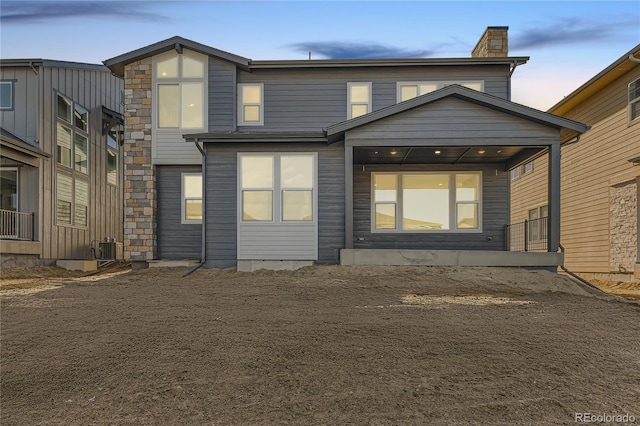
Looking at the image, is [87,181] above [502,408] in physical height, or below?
above

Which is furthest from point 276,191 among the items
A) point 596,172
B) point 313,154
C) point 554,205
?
point 596,172

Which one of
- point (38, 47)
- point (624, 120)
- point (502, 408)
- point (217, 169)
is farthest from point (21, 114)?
point (624, 120)

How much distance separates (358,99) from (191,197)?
6099mm

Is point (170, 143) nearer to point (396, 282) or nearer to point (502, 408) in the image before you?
point (396, 282)

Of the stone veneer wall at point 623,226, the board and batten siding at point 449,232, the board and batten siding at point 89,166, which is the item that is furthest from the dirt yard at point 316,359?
the board and batten siding at point 89,166

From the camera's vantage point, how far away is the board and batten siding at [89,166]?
15180 mm

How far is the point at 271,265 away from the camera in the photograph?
1183cm

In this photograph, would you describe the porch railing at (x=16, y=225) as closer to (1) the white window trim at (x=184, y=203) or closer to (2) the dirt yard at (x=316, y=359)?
(1) the white window trim at (x=184, y=203)

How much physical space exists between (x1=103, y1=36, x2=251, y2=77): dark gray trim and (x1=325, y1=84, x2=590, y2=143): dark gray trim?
450cm

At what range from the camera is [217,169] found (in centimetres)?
1212

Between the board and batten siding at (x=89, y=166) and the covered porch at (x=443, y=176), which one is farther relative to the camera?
the board and batten siding at (x=89, y=166)

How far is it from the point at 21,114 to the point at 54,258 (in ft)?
16.4

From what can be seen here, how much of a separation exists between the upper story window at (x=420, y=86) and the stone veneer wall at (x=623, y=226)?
5.49 m

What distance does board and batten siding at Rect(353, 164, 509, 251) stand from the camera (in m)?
13.4
